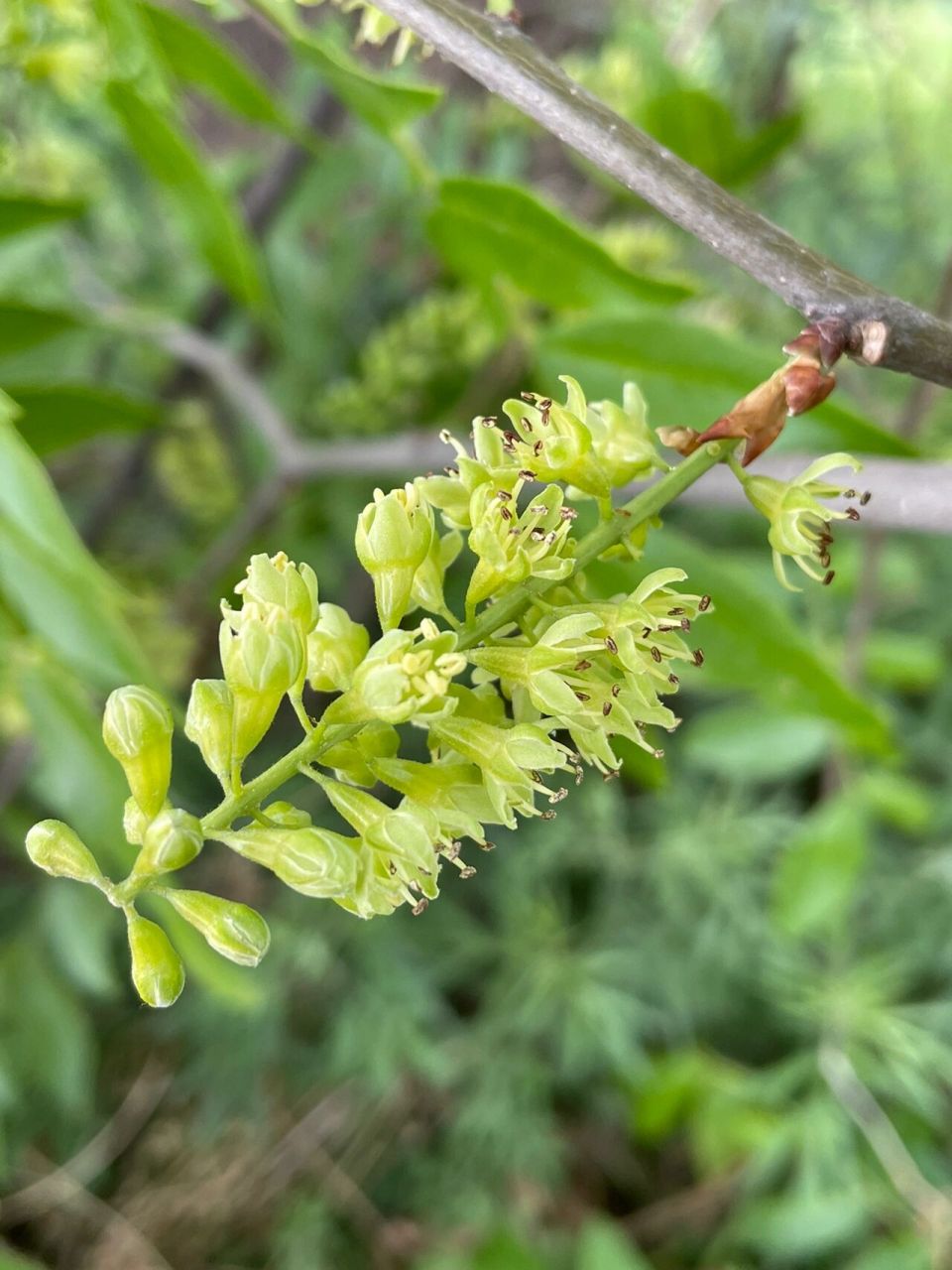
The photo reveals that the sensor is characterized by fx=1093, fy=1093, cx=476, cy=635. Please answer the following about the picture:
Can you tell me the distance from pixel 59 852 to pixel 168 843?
A: 63mm

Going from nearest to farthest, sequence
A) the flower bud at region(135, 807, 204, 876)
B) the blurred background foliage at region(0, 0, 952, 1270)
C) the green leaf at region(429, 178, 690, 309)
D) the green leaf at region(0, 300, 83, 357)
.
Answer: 1. the flower bud at region(135, 807, 204, 876)
2. the green leaf at region(429, 178, 690, 309)
3. the green leaf at region(0, 300, 83, 357)
4. the blurred background foliage at region(0, 0, 952, 1270)

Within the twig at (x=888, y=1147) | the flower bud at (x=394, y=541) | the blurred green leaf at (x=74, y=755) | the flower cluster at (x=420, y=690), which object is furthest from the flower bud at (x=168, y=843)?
the twig at (x=888, y=1147)

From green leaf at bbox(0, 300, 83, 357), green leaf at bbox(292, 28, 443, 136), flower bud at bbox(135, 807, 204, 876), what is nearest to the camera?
flower bud at bbox(135, 807, 204, 876)

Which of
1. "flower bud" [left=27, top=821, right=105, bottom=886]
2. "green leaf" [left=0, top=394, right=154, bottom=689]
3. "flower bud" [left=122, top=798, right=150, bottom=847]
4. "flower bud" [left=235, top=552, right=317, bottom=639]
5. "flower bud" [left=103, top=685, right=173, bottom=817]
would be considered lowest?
"green leaf" [left=0, top=394, right=154, bottom=689]

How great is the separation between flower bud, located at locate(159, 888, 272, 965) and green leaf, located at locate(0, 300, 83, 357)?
0.69 m

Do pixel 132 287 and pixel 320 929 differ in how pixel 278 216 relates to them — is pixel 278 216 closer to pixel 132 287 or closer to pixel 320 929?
pixel 132 287

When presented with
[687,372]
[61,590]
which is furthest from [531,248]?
[61,590]

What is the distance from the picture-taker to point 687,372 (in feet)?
2.76

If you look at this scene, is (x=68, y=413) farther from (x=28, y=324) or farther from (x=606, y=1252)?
(x=606, y=1252)

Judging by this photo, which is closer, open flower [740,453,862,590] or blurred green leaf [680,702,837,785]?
open flower [740,453,862,590]

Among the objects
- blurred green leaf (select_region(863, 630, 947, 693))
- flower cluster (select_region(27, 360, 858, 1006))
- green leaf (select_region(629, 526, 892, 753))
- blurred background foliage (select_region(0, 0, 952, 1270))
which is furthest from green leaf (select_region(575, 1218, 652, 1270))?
flower cluster (select_region(27, 360, 858, 1006))

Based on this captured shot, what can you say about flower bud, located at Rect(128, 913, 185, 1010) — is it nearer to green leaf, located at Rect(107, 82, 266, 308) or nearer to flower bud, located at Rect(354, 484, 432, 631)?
flower bud, located at Rect(354, 484, 432, 631)

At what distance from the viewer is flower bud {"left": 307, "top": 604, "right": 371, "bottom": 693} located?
1.52 ft

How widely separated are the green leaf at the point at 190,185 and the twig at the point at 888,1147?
1.41 metres
